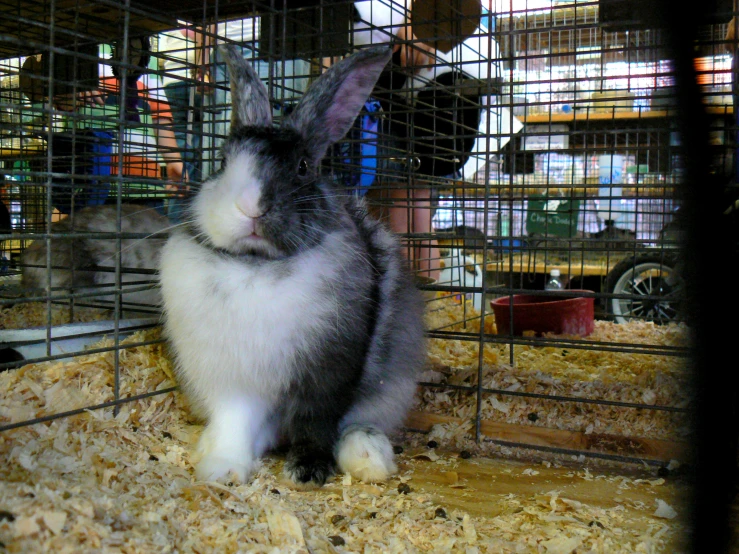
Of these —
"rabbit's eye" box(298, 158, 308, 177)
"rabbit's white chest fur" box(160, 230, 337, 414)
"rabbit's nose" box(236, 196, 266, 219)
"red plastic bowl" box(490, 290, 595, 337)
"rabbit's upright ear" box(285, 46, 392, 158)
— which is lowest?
"red plastic bowl" box(490, 290, 595, 337)

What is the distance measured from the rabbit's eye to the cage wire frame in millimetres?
252

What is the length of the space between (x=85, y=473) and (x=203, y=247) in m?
0.60

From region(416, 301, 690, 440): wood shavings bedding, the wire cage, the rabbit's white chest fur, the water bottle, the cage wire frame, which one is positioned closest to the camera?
the wire cage

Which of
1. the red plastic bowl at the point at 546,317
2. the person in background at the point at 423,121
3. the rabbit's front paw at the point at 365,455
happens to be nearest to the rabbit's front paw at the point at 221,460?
the rabbit's front paw at the point at 365,455

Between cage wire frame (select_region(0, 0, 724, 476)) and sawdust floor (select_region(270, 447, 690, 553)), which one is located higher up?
cage wire frame (select_region(0, 0, 724, 476))

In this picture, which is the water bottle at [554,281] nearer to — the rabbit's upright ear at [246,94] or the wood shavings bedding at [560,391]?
the wood shavings bedding at [560,391]

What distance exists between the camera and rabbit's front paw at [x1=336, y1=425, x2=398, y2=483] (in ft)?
5.66

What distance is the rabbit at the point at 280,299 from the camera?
163cm

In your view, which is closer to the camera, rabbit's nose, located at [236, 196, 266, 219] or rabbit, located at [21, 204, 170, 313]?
rabbit's nose, located at [236, 196, 266, 219]

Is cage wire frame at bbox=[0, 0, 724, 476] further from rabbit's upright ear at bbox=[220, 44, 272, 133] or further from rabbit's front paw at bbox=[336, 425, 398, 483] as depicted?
rabbit's front paw at bbox=[336, 425, 398, 483]

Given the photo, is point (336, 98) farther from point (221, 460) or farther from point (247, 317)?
point (221, 460)

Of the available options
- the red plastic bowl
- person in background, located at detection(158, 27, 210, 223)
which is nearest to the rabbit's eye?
person in background, located at detection(158, 27, 210, 223)

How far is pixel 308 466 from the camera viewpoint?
1.69 meters

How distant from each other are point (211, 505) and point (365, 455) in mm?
468
